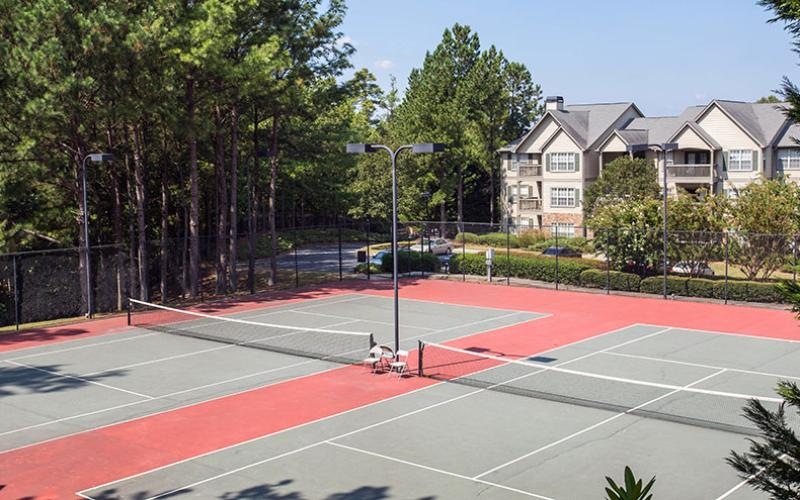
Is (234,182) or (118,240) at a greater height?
(234,182)

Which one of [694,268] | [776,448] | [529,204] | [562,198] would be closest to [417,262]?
[694,268]

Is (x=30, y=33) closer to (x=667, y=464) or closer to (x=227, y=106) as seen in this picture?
(x=227, y=106)

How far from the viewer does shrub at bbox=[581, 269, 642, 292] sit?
39.5 m

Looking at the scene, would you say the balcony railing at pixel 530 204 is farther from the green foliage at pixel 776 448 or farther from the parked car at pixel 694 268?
the green foliage at pixel 776 448

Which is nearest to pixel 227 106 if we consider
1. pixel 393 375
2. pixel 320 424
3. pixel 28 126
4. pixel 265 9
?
pixel 265 9

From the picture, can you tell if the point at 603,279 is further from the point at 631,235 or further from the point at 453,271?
the point at 453,271

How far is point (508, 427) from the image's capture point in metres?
19.1

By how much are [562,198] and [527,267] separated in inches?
973

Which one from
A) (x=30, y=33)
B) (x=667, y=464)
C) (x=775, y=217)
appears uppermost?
(x=30, y=33)

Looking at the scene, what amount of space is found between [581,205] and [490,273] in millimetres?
23860

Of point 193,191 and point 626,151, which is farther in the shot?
point 626,151

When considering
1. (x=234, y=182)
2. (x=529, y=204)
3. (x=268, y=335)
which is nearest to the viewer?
(x=268, y=335)

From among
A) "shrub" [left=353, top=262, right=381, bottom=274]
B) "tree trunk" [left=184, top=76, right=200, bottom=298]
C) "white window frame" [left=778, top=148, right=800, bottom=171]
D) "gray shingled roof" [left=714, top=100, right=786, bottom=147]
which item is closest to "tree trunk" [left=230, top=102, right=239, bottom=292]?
"tree trunk" [left=184, top=76, right=200, bottom=298]

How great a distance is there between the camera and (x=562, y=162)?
66.6 metres
